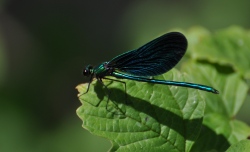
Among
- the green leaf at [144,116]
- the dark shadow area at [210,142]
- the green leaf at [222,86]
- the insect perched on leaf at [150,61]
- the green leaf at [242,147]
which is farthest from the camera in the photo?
the green leaf at [222,86]

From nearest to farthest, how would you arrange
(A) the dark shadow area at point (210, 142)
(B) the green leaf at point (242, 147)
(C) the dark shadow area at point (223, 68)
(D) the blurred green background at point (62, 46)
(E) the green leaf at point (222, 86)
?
(B) the green leaf at point (242, 147) → (A) the dark shadow area at point (210, 142) → (E) the green leaf at point (222, 86) → (C) the dark shadow area at point (223, 68) → (D) the blurred green background at point (62, 46)

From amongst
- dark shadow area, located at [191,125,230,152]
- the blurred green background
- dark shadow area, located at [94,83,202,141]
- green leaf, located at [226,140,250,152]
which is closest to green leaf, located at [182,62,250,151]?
dark shadow area, located at [191,125,230,152]

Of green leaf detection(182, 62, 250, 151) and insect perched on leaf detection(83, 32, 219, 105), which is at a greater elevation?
insect perched on leaf detection(83, 32, 219, 105)

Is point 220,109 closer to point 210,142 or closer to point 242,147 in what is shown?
point 210,142

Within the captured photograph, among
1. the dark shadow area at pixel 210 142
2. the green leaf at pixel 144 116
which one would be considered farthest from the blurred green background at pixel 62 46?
the green leaf at pixel 144 116

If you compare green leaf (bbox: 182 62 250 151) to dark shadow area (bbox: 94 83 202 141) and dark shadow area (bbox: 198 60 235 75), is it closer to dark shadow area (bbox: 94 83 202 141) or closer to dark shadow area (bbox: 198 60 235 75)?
dark shadow area (bbox: 198 60 235 75)

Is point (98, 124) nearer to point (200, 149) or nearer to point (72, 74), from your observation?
point (200, 149)

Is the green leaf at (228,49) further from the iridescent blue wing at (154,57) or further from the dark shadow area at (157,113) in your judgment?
the dark shadow area at (157,113)
